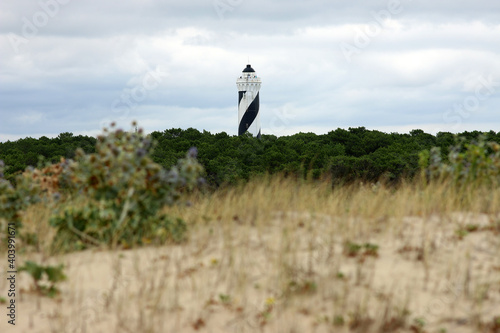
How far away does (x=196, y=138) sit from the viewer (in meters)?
37.4

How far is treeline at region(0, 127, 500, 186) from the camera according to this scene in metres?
27.1

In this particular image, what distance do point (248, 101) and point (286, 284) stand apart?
3456 cm

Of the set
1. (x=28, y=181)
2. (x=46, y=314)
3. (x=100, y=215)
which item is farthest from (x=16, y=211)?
(x=46, y=314)

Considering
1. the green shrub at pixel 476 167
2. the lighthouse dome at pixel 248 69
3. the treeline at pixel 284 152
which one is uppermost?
the lighthouse dome at pixel 248 69

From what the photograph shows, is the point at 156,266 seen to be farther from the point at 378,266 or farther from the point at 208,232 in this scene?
the point at 378,266

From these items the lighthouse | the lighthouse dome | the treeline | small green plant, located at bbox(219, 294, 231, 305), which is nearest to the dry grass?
small green plant, located at bbox(219, 294, 231, 305)

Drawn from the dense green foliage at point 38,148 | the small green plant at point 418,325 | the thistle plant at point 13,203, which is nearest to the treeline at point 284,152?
the dense green foliage at point 38,148

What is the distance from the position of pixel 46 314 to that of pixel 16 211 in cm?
258

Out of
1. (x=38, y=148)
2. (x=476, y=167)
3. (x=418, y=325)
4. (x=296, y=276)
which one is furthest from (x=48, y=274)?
(x=38, y=148)

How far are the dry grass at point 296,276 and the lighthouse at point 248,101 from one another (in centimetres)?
3231

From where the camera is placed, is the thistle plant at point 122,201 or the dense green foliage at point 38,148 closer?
the thistle plant at point 122,201

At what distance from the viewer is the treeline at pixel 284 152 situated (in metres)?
27.1

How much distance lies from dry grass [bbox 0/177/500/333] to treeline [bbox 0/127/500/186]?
16.1 metres

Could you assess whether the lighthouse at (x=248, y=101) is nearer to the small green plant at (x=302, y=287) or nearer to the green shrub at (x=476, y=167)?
the green shrub at (x=476, y=167)
